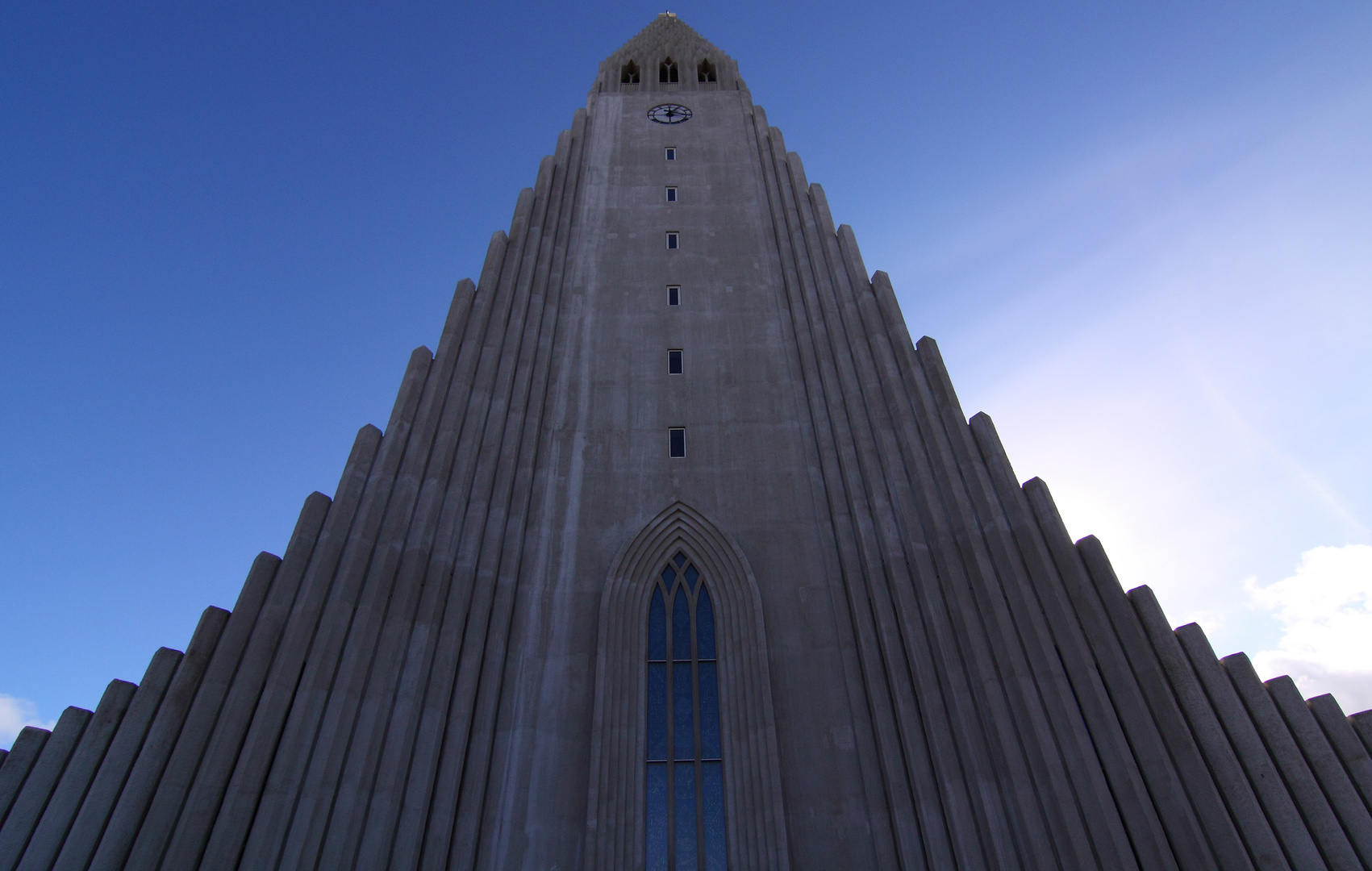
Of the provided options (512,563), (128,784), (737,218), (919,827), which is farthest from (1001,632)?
(737,218)

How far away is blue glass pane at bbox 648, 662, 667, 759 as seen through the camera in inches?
648

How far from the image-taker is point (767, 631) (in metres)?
17.8

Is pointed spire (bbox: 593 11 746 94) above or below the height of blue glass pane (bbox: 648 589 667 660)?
above

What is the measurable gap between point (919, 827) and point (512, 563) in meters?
9.79

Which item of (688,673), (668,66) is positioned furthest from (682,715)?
(668,66)

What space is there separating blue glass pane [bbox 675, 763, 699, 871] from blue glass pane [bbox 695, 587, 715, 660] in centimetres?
246

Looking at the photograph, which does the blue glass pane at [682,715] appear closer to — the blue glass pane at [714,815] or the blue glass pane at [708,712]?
the blue glass pane at [708,712]

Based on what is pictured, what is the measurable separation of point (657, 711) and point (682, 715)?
52cm

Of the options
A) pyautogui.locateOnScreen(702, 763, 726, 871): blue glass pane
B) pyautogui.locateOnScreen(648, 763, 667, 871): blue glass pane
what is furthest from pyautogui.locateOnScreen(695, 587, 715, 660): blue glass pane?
pyautogui.locateOnScreen(648, 763, 667, 871): blue glass pane

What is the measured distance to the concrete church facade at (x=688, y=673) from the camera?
13.7 metres

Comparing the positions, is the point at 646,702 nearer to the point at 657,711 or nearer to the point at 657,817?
the point at 657,711

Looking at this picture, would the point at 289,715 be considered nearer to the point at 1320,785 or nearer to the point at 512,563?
the point at 512,563

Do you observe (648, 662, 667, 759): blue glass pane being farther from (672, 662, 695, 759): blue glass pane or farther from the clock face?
the clock face

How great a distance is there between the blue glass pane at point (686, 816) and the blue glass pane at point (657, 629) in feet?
7.95
